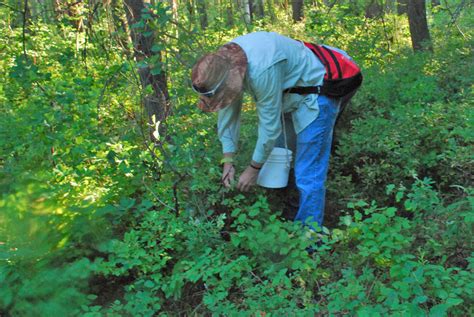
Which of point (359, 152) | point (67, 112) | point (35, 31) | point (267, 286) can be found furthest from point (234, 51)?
point (35, 31)

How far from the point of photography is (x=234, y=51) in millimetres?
→ 3016

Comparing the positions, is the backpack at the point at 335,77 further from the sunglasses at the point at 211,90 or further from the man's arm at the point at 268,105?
the sunglasses at the point at 211,90

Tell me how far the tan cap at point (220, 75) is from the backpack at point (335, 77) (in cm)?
49

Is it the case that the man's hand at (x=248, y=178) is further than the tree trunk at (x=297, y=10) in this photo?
No

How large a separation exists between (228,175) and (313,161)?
0.63m

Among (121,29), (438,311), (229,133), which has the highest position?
(121,29)

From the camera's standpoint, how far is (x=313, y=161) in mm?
3418

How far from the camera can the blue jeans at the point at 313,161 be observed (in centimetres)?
338

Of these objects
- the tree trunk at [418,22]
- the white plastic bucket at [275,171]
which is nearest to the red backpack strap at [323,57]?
the white plastic bucket at [275,171]

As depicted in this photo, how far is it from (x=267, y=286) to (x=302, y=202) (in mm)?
867

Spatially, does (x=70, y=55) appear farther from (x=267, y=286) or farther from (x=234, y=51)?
(x=267, y=286)

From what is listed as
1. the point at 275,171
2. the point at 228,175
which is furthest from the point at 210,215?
the point at 275,171

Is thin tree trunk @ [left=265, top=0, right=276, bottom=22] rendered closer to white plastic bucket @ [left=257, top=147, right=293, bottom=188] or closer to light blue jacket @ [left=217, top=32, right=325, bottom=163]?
light blue jacket @ [left=217, top=32, right=325, bottom=163]

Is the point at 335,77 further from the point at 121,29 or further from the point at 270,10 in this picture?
the point at 270,10
